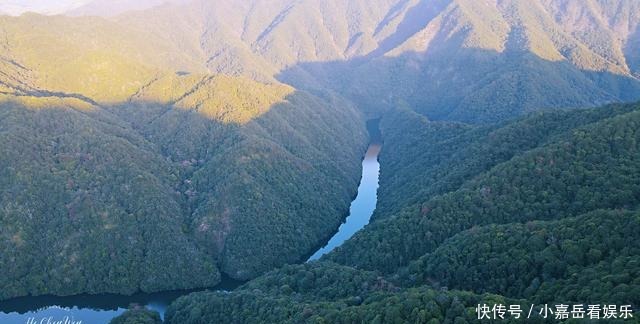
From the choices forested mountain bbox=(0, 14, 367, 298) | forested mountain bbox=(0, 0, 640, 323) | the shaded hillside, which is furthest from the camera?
forested mountain bbox=(0, 14, 367, 298)

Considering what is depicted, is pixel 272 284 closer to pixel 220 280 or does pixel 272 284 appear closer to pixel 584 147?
pixel 220 280

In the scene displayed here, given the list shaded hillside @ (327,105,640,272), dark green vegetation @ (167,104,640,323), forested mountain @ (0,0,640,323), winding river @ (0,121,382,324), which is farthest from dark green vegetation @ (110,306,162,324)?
shaded hillside @ (327,105,640,272)

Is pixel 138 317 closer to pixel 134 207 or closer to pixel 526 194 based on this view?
pixel 134 207

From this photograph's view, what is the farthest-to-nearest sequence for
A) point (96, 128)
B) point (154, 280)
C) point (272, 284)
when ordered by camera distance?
point (96, 128) → point (154, 280) → point (272, 284)

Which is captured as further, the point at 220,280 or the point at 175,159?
the point at 175,159

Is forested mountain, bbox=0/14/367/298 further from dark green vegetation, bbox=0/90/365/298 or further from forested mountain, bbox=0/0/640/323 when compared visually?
forested mountain, bbox=0/0/640/323

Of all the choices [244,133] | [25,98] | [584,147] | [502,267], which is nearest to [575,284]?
[502,267]

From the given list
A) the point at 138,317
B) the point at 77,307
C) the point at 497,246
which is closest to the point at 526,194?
the point at 497,246
